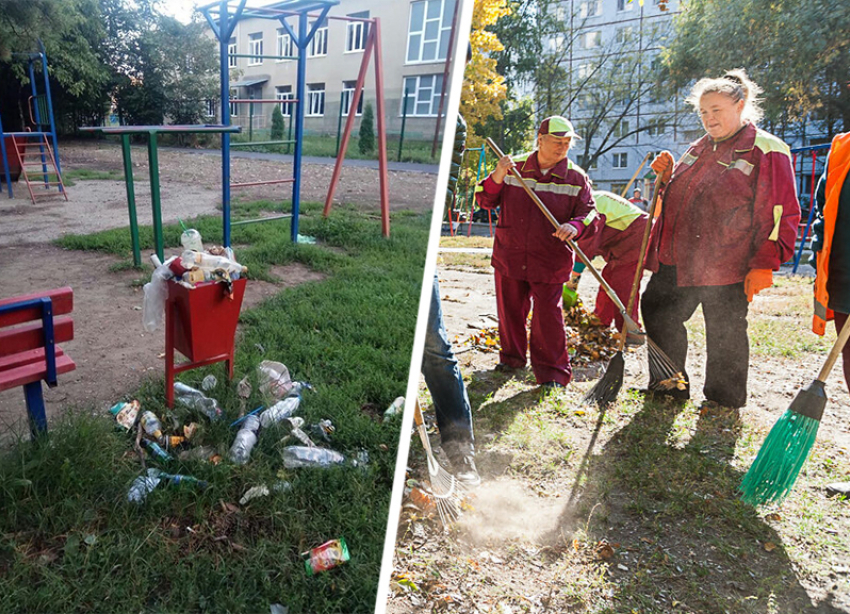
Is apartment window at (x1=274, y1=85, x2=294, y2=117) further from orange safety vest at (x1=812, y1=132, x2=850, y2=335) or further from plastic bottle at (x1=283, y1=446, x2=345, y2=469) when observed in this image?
orange safety vest at (x1=812, y1=132, x2=850, y2=335)

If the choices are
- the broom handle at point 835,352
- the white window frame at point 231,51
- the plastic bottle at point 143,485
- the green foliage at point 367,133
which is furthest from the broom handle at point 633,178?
the plastic bottle at point 143,485

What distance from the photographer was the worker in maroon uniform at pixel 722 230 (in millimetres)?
1326

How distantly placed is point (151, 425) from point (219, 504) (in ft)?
0.97

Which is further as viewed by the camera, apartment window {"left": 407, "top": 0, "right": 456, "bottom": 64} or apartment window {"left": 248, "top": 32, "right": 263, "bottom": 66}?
apartment window {"left": 248, "top": 32, "right": 263, "bottom": 66}

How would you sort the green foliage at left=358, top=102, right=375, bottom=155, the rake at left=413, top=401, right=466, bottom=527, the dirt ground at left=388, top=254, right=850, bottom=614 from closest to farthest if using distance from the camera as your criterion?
the dirt ground at left=388, top=254, right=850, bottom=614, the rake at left=413, top=401, right=466, bottom=527, the green foliage at left=358, top=102, right=375, bottom=155

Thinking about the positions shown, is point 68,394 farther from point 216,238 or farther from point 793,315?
point 793,315

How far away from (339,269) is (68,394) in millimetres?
1054

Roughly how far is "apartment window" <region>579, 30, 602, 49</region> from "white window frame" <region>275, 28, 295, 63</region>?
2.80 feet

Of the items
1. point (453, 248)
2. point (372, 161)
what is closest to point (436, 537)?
point (453, 248)

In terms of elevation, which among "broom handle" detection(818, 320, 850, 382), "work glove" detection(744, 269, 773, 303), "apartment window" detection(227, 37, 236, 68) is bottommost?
"broom handle" detection(818, 320, 850, 382)

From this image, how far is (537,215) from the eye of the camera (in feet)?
4.99

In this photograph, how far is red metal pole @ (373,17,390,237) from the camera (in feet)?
6.04

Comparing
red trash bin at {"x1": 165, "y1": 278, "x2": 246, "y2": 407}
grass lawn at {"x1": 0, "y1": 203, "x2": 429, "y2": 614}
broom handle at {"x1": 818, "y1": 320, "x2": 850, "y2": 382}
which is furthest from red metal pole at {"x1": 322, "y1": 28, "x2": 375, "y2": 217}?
broom handle at {"x1": 818, "y1": 320, "x2": 850, "y2": 382}

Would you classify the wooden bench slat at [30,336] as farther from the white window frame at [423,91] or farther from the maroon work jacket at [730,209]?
the maroon work jacket at [730,209]
